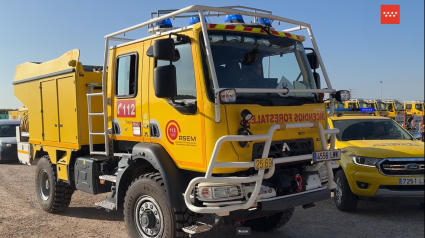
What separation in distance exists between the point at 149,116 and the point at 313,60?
7.59 feet

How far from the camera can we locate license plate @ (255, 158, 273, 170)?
401cm

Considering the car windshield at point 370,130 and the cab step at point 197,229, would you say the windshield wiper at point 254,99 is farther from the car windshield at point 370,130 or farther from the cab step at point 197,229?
the car windshield at point 370,130

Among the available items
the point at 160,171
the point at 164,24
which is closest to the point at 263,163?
the point at 160,171

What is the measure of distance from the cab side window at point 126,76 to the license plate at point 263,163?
2.06 meters

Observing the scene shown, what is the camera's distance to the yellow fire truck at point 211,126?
13.5 feet

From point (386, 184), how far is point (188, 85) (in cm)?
267

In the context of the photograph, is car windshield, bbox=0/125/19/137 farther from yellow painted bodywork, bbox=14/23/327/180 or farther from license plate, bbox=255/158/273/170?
license plate, bbox=255/158/273/170

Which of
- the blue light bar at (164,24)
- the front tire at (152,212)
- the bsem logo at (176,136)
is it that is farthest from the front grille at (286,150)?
the blue light bar at (164,24)

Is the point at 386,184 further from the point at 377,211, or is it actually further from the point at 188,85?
the point at 188,85

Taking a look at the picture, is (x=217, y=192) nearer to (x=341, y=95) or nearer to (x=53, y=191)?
(x=341, y=95)

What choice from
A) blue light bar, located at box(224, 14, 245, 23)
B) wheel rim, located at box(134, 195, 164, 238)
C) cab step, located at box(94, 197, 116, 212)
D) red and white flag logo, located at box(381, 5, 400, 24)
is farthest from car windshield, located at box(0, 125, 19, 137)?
red and white flag logo, located at box(381, 5, 400, 24)

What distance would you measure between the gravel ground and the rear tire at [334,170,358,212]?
4.7 inches

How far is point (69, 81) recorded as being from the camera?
648 centimetres

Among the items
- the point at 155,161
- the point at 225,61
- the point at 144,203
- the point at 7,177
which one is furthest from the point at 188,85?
the point at 7,177
